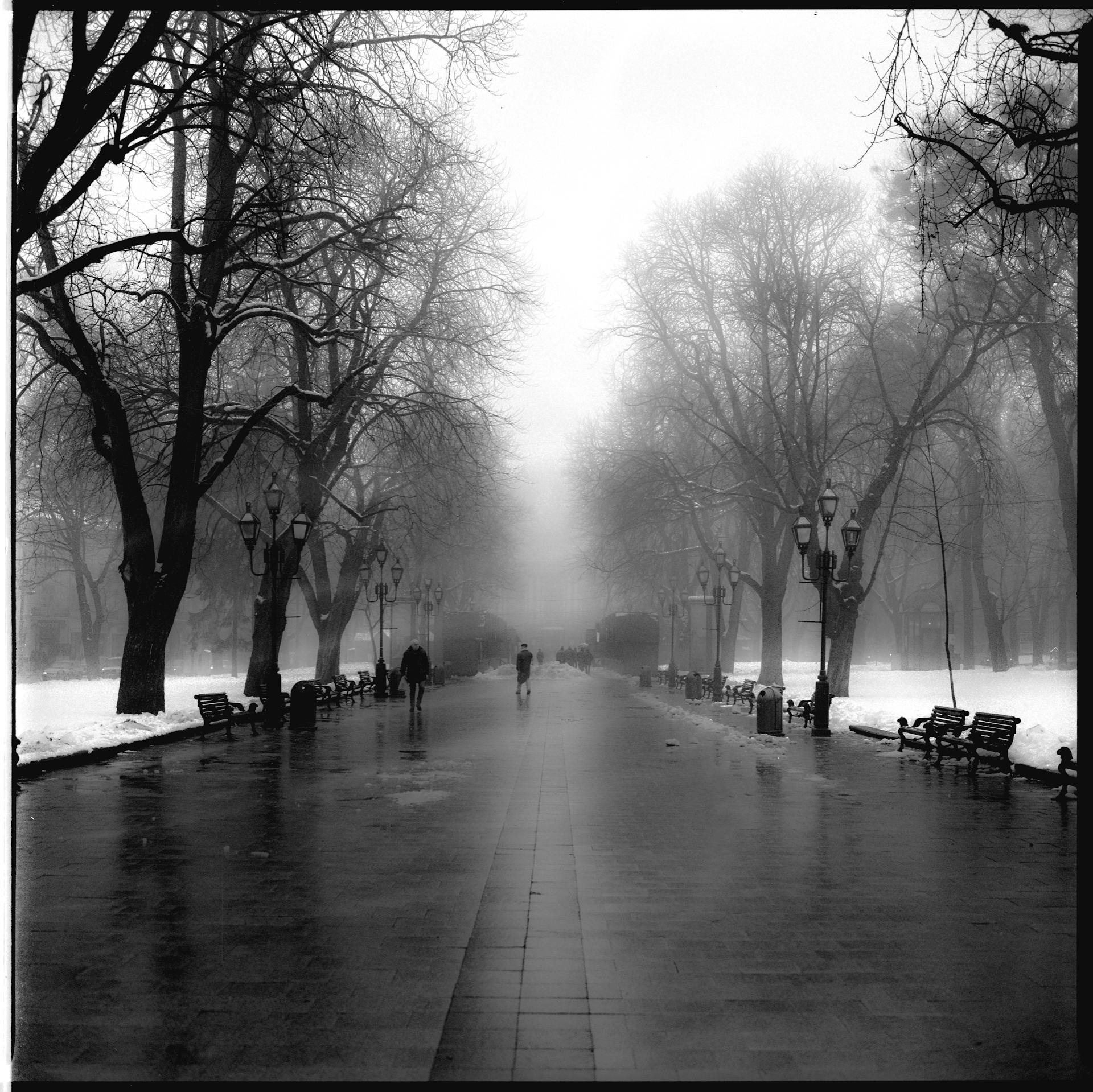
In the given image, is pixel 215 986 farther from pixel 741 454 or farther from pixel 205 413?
pixel 741 454

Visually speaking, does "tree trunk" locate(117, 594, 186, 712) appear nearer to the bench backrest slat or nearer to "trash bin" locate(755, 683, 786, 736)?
"trash bin" locate(755, 683, 786, 736)

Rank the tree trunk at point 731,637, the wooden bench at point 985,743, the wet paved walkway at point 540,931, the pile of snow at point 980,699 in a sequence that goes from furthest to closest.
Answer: the tree trunk at point 731,637 < the pile of snow at point 980,699 < the wooden bench at point 985,743 < the wet paved walkway at point 540,931

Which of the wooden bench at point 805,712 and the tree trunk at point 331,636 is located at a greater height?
the tree trunk at point 331,636

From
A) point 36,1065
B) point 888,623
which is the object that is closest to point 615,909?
point 36,1065

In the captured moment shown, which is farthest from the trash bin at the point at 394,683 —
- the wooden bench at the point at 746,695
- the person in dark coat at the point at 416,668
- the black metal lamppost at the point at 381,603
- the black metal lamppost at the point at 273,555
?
the wooden bench at the point at 746,695

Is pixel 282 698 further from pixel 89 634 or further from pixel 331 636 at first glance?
pixel 89 634

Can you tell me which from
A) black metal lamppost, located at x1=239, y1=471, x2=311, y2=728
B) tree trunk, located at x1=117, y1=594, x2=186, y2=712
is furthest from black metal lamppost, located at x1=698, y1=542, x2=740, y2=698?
tree trunk, located at x1=117, y1=594, x2=186, y2=712

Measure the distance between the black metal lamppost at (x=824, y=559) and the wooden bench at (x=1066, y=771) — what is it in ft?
26.4

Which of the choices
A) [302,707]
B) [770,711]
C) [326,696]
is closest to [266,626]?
[326,696]

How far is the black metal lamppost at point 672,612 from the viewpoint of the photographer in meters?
41.4

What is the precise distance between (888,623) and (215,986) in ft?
245

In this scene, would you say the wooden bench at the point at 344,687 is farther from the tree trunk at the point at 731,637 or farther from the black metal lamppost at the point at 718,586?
the tree trunk at the point at 731,637

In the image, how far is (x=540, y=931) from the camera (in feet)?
21.0

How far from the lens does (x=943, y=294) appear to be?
90.6 feet
